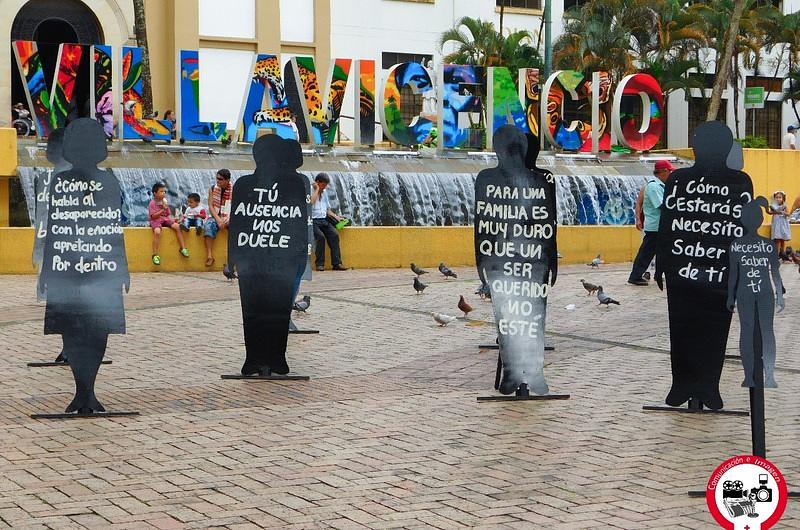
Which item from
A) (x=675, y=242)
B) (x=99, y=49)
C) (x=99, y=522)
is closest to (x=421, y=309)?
(x=675, y=242)

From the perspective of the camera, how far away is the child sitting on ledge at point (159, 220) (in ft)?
64.5

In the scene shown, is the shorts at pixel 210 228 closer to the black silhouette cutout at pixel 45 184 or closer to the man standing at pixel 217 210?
the man standing at pixel 217 210

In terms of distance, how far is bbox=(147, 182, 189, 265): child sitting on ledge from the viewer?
64.5 feet

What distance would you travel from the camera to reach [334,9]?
4000 cm

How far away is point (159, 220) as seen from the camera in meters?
19.7

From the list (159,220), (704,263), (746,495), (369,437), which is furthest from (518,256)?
(159,220)

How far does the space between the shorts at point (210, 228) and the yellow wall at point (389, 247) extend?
0.25m

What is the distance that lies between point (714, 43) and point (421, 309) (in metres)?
30.8

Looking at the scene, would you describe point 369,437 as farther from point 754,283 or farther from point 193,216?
point 193,216

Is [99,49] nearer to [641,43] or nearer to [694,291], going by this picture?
[694,291]

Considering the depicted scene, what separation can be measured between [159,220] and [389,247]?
389cm

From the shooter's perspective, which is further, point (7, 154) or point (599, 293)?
point (7, 154)

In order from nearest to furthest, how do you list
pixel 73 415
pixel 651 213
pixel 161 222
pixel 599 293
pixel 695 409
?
pixel 73 415 → pixel 695 409 → pixel 599 293 → pixel 651 213 → pixel 161 222

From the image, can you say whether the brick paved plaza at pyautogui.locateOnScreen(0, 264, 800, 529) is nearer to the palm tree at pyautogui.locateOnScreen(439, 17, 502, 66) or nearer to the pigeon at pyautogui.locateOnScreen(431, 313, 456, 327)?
the pigeon at pyautogui.locateOnScreen(431, 313, 456, 327)
